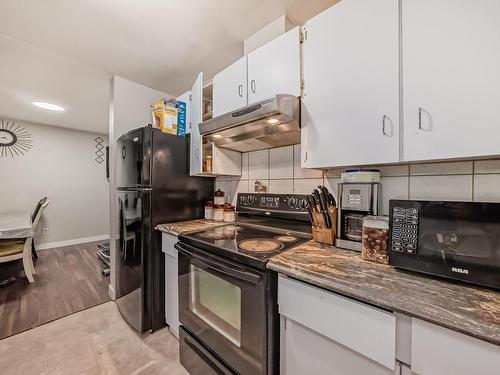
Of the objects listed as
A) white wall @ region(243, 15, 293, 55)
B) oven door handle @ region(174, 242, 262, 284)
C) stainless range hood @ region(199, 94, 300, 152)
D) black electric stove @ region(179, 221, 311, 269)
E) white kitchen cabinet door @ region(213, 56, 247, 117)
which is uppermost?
white wall @ region(243, 15, 293, 55)

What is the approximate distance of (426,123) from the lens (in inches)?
33.4

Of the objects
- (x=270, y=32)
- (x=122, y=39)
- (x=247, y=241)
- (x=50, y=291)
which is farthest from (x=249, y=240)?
(x=50, y=291)

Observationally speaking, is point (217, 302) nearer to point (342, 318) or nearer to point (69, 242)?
point (342, 318)

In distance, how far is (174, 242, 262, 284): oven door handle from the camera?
0.96 m

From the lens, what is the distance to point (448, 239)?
77 centimetres

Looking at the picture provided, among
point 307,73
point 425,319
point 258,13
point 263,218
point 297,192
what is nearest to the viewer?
point 425,319

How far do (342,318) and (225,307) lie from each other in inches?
25.3

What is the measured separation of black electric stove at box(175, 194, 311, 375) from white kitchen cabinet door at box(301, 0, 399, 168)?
19.7 inches

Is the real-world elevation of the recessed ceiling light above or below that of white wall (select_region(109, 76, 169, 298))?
above

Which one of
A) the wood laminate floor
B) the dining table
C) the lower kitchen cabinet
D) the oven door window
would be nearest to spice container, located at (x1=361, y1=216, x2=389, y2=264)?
the oven door window

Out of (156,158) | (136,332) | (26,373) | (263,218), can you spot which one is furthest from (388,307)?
(26,373)

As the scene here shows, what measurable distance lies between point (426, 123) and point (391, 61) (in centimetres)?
32

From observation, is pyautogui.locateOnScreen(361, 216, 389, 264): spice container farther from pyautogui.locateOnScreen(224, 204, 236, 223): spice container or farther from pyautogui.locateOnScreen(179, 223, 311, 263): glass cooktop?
pyautogui.locateOnScreen(224, 204, 236, 223): spice container

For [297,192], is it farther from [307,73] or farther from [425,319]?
[425,319]
